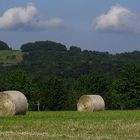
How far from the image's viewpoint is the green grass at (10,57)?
505 feet

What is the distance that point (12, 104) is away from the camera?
105 feet

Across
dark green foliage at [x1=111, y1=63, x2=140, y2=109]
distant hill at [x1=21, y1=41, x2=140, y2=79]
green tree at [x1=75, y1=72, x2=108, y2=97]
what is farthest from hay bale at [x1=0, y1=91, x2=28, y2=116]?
distant hill at [x1=21, y1=41, x2=140, y2=79]

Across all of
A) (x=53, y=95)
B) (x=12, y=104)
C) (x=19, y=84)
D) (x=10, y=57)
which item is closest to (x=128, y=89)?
(x=53, y=95)

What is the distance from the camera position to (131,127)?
20344 mm

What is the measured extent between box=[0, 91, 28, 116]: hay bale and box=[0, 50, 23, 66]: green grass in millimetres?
118154

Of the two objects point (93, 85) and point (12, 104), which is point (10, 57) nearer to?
point (93, 85)

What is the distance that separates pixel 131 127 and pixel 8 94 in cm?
1378

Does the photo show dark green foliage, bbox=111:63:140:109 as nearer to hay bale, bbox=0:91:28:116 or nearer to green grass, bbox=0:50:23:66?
hay bale, bbox=0:91:28:116

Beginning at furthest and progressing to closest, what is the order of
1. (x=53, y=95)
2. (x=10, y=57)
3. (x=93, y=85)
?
(x=10, y=57) → (x=93, y=85) → (x=53, y=95)

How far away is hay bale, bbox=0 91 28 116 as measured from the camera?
32.0 metres

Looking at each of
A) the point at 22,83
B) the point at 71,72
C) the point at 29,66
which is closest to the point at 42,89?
the point at 22,83

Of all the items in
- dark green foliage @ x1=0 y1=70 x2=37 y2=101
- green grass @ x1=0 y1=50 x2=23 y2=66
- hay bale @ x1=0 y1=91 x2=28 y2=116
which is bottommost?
dark green foliage @ x1=0 y1=70 x2=37 y2=101

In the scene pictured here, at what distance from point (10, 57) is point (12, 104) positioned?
131 meters

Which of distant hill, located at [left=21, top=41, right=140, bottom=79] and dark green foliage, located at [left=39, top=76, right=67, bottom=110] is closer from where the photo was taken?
dark green foliage, located at [left=39, top=76, right=67, bottom=110]
